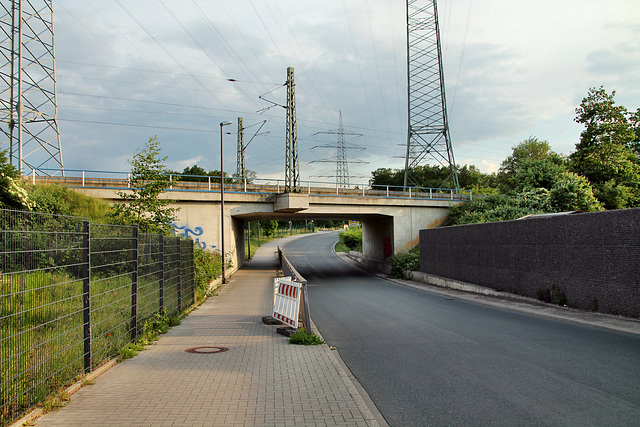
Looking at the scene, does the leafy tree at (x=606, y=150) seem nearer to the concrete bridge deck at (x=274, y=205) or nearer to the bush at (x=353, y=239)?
the concrete bridge deck at (x=274, y=205)

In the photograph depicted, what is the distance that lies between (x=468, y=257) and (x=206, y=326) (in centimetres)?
1397

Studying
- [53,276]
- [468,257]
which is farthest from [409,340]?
[468,257]

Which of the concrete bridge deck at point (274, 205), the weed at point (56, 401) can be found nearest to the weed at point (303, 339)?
the weed at point (56, 401)

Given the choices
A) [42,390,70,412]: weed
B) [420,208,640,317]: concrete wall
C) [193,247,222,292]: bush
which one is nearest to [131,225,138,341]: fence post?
[42,390,70,412]: weed

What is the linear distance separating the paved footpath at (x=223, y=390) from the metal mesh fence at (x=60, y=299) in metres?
0.43

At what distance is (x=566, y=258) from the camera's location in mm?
14008

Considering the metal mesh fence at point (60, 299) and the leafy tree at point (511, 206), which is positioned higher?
the leafy tree at point (511, 206)

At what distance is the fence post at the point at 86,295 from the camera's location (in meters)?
6.50

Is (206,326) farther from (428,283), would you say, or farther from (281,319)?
(428,283)

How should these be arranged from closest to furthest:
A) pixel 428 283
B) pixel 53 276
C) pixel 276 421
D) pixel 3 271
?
pixel 3 271 < pixel 276 421 < pixel 53 276 < pixel 428 283

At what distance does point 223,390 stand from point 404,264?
27.3 m

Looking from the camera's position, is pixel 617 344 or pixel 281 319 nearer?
pixel 617 344

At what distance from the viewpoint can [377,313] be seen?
14.8 m

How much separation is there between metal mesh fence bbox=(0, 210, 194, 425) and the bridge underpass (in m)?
22.5
